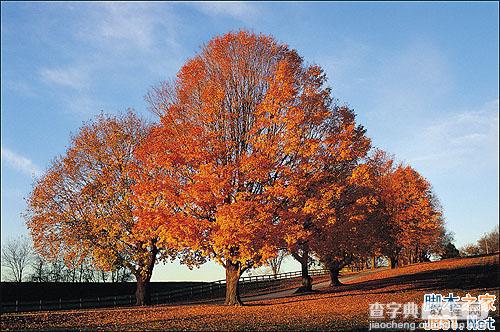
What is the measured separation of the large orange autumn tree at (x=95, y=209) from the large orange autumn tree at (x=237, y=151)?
859 cm

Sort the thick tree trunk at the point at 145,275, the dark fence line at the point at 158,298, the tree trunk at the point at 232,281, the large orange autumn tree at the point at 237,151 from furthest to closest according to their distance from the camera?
the dark fence line at the point at 158,298 < the thick tree trunk at the point at 145,275 < the tree trunk at the point at 232,281 < the large orange autumn tree at the point at 237,151

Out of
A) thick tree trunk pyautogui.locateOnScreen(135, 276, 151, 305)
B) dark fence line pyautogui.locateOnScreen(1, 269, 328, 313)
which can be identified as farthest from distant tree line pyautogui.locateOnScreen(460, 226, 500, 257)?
thick tree trunk pyautogui.locateOnScreen(135, 276, 151, 305)

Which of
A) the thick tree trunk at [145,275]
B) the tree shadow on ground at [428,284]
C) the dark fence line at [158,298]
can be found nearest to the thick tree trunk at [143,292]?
the thick tree trunk at [145,275]

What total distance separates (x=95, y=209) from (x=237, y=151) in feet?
48.4

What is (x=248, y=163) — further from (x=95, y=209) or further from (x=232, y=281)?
(x=95, y=209)

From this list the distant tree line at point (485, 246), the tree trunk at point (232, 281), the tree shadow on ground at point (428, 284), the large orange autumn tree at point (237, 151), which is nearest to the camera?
the large orange autumn tree at point (237, 151)

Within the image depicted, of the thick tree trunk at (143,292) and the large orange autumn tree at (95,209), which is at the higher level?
the large orange autumn tree at (95,209)

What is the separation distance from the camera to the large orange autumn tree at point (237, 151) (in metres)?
23.0

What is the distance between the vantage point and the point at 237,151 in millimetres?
25141

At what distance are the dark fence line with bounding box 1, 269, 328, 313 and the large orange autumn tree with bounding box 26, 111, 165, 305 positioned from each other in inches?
295

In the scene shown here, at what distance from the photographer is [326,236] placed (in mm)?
26562

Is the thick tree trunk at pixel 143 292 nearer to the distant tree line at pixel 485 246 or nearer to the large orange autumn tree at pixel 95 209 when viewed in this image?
the large orange autumn tree at pixel 95 209

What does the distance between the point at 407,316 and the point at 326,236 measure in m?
6.95

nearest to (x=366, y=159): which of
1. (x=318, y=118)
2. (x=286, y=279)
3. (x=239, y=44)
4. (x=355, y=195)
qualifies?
(x=355, y=195)
